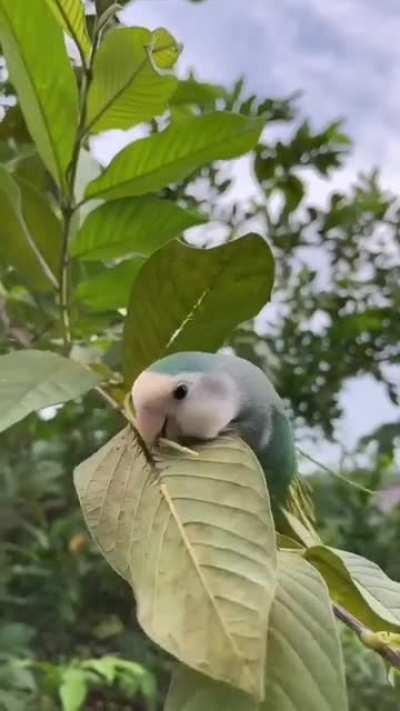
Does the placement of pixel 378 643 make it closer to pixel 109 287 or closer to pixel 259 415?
pixel 259 415

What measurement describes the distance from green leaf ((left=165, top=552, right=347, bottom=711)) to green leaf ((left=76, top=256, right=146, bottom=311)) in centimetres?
14

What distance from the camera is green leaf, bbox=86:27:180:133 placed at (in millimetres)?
223

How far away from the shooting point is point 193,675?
0.44ft

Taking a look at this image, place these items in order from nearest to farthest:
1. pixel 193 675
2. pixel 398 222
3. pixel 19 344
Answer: pixel 193 675
pixel 19 344
pixel 398 222

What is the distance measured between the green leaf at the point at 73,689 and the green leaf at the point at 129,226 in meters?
0.39

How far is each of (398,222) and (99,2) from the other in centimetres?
52

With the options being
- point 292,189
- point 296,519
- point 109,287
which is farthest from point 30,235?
point 292,189

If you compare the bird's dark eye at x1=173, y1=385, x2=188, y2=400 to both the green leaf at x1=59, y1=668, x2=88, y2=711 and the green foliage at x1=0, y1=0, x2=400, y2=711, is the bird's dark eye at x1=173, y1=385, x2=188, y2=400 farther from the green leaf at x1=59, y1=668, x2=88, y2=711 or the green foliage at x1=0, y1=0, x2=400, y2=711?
the green leaf at x1=59, y1=668, x2=88, y2=711

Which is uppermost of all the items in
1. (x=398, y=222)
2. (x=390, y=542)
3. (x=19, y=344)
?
(x=19, y=344)

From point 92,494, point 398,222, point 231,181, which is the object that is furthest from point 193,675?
point 398,222

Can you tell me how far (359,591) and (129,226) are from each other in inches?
5.2

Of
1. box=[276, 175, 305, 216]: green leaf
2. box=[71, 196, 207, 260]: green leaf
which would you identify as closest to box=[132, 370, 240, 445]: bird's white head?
box=[71, 196, 207, 260]: green leaf

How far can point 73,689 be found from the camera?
2.00 feet

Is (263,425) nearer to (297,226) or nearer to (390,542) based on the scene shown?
(297,226)
